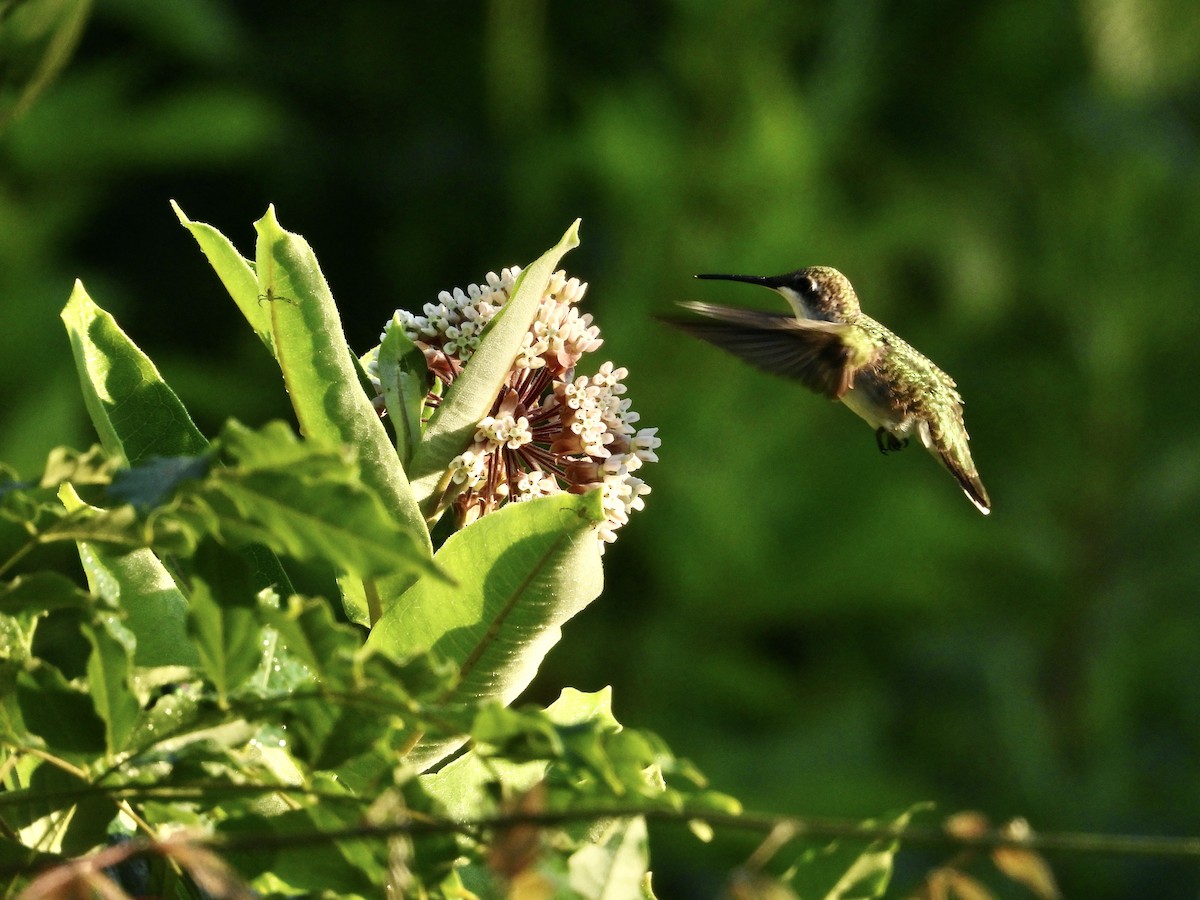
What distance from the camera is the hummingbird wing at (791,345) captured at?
2.01m

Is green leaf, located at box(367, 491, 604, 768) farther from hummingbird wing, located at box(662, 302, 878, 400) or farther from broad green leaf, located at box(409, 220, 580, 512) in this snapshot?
hummingbird wing, located at box(662, 302, 878, 400)

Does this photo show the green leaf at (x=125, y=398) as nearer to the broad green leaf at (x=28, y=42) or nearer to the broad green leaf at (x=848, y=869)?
the broad green leaf at (x=28, y=42)

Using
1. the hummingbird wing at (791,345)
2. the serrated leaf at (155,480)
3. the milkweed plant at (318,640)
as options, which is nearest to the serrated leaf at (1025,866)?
the milkweed plant at (318,640)

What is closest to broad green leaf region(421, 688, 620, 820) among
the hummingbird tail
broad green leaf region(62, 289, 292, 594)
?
broad green leaf region(62, 289, 292, 594)

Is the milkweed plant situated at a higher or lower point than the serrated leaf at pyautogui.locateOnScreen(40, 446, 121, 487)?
lower

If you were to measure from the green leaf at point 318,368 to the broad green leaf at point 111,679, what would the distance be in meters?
0.30

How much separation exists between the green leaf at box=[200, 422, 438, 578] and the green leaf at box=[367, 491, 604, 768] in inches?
12.6

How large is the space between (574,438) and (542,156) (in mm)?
6425

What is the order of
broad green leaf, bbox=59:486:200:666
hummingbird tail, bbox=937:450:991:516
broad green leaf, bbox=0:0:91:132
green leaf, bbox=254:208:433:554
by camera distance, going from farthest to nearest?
hummingbird tail, bbox=937:450:991:516
green leaf, bbox=254:208:433:554
broad green leaf, bbox=59:486:200:666
broad green leaf, bbox=0:0:91:132

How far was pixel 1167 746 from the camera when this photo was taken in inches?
264

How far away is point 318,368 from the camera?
1.16 metres

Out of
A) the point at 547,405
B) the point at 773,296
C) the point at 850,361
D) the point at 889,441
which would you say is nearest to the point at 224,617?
the point at 547,405

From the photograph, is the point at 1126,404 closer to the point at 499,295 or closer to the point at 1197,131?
the point at 1197,131

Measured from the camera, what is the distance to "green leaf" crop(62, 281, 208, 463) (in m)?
1.17
